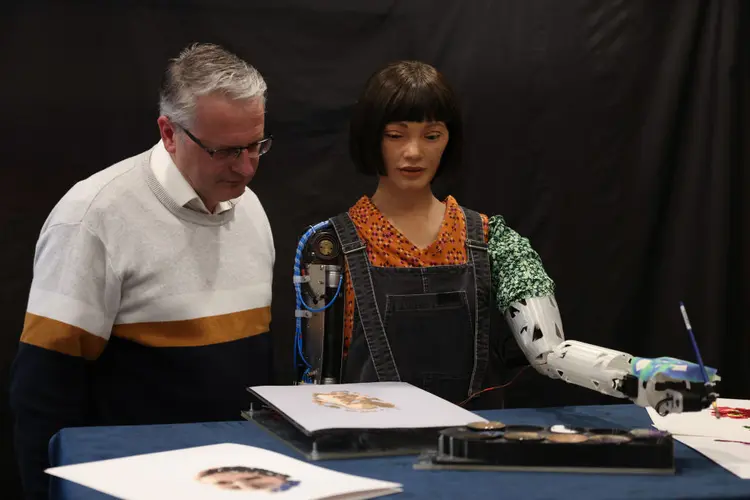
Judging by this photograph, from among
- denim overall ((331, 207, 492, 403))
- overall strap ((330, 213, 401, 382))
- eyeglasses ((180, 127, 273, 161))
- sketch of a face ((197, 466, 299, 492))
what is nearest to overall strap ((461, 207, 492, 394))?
denim overall ((331, 207, 492, 403))

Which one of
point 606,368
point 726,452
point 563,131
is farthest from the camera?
point 563,131

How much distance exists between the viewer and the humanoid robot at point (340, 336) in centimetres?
174

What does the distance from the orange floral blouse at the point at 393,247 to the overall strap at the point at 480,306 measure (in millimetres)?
26

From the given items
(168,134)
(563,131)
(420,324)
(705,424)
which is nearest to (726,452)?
(705,424)

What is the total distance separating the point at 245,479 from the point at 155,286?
0.77m

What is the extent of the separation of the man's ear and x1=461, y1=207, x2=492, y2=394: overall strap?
27.8 inches

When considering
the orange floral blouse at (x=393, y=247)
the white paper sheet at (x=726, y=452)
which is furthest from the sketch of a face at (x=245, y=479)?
the orange floral blouse at (x=393, y=247)

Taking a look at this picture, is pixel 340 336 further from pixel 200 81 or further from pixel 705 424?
pixel 705 424

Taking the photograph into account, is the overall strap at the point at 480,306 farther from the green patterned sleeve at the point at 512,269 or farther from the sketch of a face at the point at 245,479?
the sketch of a face at the point at 245,479

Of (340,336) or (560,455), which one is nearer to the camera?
(560,455)

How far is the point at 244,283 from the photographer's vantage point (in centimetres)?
204

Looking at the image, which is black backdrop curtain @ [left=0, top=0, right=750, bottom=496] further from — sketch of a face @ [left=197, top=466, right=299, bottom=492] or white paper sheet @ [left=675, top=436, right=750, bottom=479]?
sketch of a face @ [left=197, top=466, right=299, bottom=492]

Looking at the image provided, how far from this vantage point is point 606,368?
1.73 m

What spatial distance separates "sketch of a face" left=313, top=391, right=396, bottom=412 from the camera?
1.53 m
